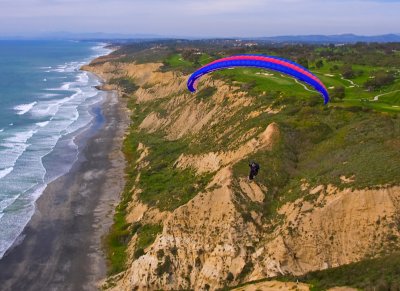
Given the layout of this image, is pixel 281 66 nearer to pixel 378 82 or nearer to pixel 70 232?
pixel 70 232

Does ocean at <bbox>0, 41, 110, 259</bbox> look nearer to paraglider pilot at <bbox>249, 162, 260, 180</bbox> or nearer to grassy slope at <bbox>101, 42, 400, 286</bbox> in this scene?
grassy slope at <bbox>101, 42, 400, 286</bbox>

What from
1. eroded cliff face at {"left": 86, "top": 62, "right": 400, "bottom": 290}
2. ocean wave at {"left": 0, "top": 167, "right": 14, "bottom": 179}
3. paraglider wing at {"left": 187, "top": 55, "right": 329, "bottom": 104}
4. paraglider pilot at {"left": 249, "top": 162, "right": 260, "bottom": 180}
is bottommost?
ocean wave at {"left": 0, "top": 167, "right": 14, "bottom": 179}

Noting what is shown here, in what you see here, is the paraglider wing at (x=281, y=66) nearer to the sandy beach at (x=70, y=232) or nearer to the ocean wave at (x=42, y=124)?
the sandy beach at (x=70, y=232)

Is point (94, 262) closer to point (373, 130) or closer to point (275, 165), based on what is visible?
point (275, 165)

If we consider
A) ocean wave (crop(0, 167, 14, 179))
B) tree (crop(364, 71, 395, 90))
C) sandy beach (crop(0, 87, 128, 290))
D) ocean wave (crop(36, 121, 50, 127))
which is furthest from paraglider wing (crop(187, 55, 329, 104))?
ocean wave (crop(36, 121, 50, 127))

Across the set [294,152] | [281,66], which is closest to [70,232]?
[294,152]
